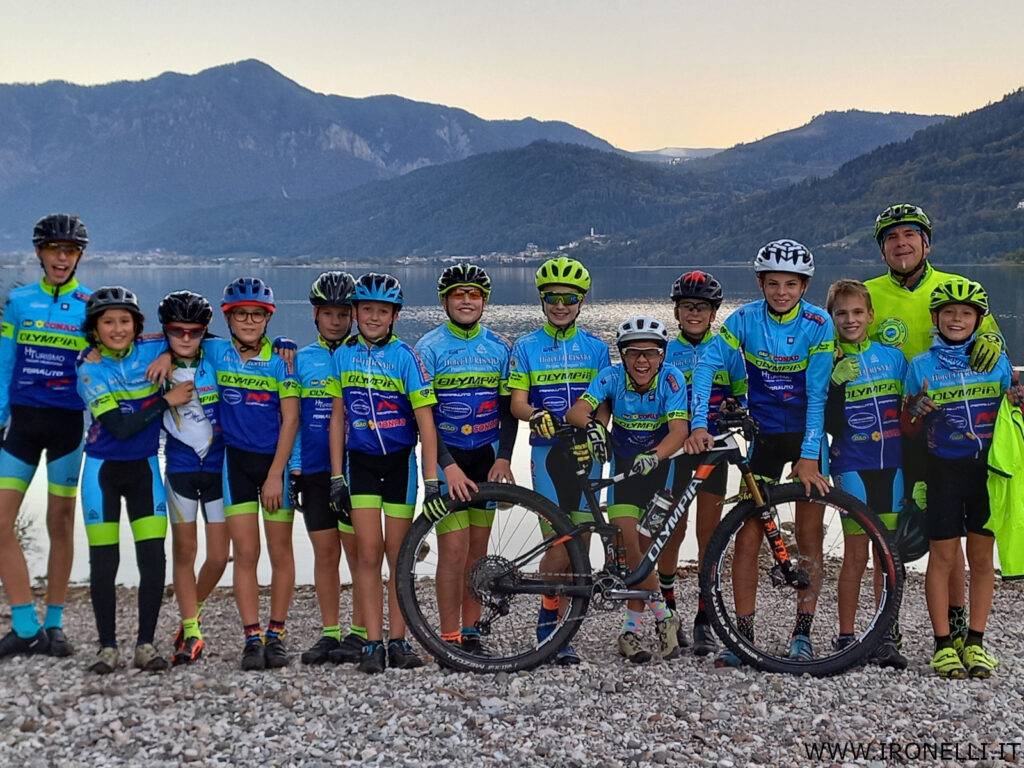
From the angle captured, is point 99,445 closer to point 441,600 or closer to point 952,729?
point 441,600

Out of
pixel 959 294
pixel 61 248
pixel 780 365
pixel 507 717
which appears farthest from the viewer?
pixel 61 248

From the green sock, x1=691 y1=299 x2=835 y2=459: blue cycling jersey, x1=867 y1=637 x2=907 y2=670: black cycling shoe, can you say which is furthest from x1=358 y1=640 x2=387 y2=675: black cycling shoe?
x1=867 y1=637 x2=907 y2=670: black cycling shoe

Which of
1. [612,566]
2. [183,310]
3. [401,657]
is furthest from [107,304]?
[612,566]

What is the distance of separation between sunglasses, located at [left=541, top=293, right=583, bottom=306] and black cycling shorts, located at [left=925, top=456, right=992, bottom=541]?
281 centimetres

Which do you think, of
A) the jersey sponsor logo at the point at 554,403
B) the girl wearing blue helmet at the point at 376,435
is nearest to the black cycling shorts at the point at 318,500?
the girl wearing blue helmet at the point at 376,435

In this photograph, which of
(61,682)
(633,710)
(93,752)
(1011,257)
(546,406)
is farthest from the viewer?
(1011,257)

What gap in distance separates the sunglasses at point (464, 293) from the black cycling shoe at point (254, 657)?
2.94 m

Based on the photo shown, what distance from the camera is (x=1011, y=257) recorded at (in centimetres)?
14325

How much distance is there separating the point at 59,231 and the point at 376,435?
296cm

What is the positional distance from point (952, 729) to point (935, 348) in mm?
2548

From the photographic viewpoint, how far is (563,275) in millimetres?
6215

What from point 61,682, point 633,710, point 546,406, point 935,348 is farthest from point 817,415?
point 61,682

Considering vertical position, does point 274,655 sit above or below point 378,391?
below

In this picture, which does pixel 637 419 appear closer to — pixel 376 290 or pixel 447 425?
pixel 447 425
